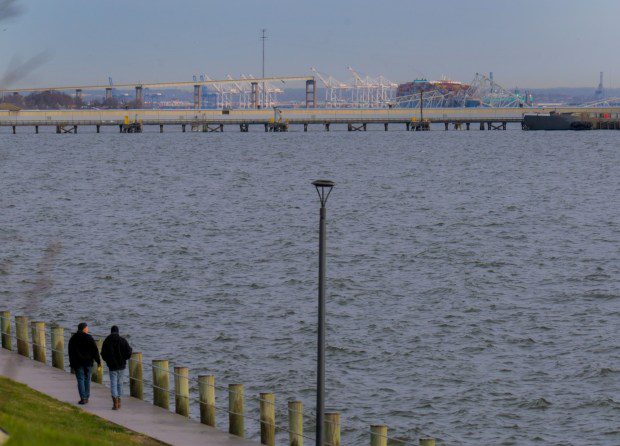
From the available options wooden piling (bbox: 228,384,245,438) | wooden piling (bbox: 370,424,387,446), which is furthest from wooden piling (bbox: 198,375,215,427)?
wooden piling (bbox: 370,424,387,446)

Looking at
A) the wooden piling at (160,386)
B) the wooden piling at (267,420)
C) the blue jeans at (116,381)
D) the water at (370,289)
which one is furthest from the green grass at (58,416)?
the wooden piling at (267,420)

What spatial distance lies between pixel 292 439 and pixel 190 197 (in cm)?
7376

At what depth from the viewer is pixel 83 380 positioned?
71.3 feet

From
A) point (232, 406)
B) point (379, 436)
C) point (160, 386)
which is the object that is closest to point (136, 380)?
point (160, 386)

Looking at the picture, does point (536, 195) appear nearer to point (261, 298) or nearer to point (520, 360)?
point (261, 298)

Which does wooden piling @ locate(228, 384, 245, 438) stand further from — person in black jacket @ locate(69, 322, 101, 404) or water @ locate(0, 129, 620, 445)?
water @ locate(0, 129, 620, 445)

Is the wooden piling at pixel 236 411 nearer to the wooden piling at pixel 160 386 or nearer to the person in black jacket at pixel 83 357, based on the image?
the wooden piling at pixel 160 386

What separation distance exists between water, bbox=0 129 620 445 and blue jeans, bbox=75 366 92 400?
188 centimetres

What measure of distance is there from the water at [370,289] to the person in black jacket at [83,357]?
1.38 meters

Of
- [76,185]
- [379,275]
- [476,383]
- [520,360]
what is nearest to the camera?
A: [476,383]

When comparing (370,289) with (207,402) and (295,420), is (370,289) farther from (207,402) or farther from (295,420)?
(295,420)

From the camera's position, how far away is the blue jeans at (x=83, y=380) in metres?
21.7

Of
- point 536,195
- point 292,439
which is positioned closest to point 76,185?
point 536,195

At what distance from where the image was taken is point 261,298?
4234 centimetres
